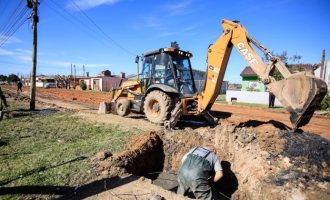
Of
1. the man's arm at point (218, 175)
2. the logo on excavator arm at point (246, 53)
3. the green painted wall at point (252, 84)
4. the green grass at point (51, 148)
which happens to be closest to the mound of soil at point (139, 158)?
the green grass at point (51, 148)

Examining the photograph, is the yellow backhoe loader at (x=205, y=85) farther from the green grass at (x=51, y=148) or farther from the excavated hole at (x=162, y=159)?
the green grass at (x=51, y=148)

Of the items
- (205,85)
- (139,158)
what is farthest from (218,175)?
(205,85)

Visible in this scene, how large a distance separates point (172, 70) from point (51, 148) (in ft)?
15.2

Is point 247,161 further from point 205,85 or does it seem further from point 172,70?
point 172,70

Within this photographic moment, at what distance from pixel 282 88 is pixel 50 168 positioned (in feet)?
18.0

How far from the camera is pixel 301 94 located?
6.26m

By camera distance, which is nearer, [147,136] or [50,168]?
[50,168]

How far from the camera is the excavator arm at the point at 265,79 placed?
6.17 meters

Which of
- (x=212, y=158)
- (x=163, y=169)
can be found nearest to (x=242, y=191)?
(x=212, y=158)

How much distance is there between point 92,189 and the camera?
512cm

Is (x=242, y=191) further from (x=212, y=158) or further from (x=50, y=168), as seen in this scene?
(x=50, y=168)

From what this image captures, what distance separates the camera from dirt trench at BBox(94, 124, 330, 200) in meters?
5.41

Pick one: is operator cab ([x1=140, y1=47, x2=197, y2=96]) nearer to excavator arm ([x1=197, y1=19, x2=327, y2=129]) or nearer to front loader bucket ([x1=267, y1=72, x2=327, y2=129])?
excavator arm ([x1=197, y1=19, x2=327, y2=129])

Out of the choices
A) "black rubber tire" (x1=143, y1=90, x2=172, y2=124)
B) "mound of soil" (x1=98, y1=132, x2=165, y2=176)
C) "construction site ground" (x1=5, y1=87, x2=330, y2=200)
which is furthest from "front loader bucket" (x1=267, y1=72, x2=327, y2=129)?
"black rubber tire" (x1=143, y1=90, x2=172, y2=124)
